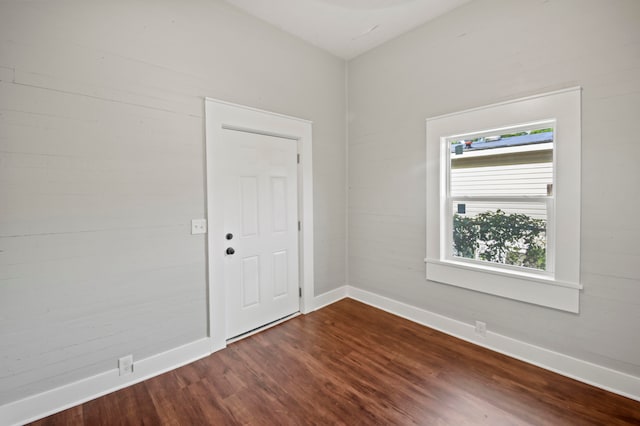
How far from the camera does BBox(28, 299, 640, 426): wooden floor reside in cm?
172

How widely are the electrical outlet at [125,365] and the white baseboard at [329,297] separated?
6.06 ft

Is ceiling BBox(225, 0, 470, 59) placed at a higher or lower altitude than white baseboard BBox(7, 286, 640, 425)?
higher

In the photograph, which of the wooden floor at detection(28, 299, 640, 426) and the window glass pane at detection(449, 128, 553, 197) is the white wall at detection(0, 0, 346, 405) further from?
the window glass pane at detection(449, 128, 553, 197)

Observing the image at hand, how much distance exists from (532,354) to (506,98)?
7.02ft

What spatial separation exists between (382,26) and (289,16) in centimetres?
97

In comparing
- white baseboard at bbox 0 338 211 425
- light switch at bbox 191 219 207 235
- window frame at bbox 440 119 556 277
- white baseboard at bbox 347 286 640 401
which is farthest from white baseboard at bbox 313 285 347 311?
light switch at bbox 191 219 207 235

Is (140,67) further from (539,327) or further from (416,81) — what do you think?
(539,327)

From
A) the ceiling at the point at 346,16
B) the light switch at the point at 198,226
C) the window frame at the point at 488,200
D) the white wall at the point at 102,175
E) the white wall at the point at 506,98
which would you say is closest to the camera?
the white wall at the point at 102,175

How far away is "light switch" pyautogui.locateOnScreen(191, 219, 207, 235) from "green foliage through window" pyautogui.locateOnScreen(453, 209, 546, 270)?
2389mm

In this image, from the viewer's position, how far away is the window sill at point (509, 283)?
2.09 m

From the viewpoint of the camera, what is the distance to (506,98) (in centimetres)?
234

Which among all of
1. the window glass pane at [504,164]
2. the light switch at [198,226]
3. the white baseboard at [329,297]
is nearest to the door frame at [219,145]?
the light switch at [198,226]

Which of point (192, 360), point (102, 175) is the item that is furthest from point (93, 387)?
point (102, 175)

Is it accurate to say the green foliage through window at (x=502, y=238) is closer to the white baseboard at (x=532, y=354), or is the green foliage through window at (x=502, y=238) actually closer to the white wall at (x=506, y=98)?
the white wall at (x=506, y=98)
